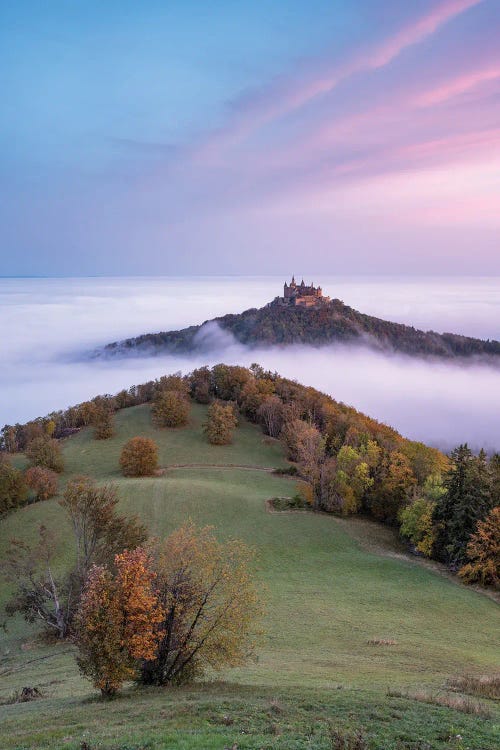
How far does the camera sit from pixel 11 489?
209ft

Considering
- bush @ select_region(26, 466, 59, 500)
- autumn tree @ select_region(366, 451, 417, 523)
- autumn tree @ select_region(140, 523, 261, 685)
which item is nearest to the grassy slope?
autumn tree @ select_region(140, 523, 261, 685)

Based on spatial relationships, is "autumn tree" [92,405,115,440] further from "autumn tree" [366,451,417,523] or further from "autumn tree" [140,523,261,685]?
"autumn tree" [140,523,261,685]

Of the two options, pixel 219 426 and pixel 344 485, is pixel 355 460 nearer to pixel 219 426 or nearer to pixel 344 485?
pixel 344 485

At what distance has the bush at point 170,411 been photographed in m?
100

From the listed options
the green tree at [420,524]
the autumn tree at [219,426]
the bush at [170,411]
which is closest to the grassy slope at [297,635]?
the green tree at [420,524]

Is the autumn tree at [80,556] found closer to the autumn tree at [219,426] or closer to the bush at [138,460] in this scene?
the bush at [138,460]

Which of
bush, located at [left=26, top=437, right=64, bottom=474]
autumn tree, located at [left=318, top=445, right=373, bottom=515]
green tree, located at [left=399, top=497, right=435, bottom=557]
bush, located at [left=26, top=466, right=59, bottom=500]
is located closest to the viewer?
green tree, located at [left=399, top=497, right=435, bottom=557]

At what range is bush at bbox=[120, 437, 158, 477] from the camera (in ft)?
252

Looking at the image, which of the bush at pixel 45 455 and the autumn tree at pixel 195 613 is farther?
the bush at pixel 45 455

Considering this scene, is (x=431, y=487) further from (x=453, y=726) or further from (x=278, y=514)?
(x=453, y=726)

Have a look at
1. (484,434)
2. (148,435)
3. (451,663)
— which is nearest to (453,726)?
(451,663)

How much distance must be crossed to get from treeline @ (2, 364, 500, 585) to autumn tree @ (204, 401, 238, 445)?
1.36 ft

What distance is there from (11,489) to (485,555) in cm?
5379

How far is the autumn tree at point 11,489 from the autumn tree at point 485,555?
5110 centimetres
